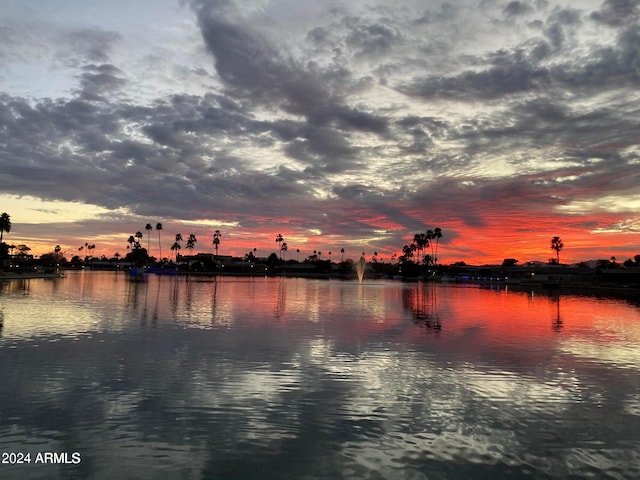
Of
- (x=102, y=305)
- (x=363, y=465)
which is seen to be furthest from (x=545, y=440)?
(x=102, y=305)

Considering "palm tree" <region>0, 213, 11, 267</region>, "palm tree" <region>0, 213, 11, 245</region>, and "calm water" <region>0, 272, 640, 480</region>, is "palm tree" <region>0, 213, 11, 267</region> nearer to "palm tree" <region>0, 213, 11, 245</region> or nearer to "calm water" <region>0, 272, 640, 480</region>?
"palm tree" <region>0, 213, 11, 245</region>

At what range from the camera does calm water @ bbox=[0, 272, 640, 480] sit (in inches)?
346

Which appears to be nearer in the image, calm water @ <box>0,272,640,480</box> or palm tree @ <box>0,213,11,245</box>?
calm water @ <box>0,272,640,480</box>

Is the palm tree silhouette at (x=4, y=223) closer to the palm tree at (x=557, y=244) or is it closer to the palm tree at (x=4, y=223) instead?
the palm tree at (x=4, y=223)

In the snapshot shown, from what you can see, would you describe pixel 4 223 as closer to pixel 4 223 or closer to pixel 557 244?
pixel 4 223

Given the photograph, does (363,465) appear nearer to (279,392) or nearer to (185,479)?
(185,479)

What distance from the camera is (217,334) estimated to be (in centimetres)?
2322

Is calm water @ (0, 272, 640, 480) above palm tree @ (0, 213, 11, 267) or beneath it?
beneath

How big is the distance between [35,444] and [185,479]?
12.5 ft

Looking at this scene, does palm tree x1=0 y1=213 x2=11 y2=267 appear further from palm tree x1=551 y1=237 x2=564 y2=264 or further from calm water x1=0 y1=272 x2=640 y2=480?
palm tree x1=551 y1=237 x2=564 y2=264

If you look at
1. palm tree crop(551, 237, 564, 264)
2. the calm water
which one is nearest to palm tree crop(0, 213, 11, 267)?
the calm water

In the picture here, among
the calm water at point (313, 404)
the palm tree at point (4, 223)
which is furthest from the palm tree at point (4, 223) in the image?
the calm water at point (313, 404)

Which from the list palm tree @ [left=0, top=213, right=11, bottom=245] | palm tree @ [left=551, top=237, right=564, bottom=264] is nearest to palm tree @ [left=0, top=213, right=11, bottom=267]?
palm tree @ [left=0, top=213, right=11, bottom=245]

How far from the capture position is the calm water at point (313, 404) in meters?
8.79
